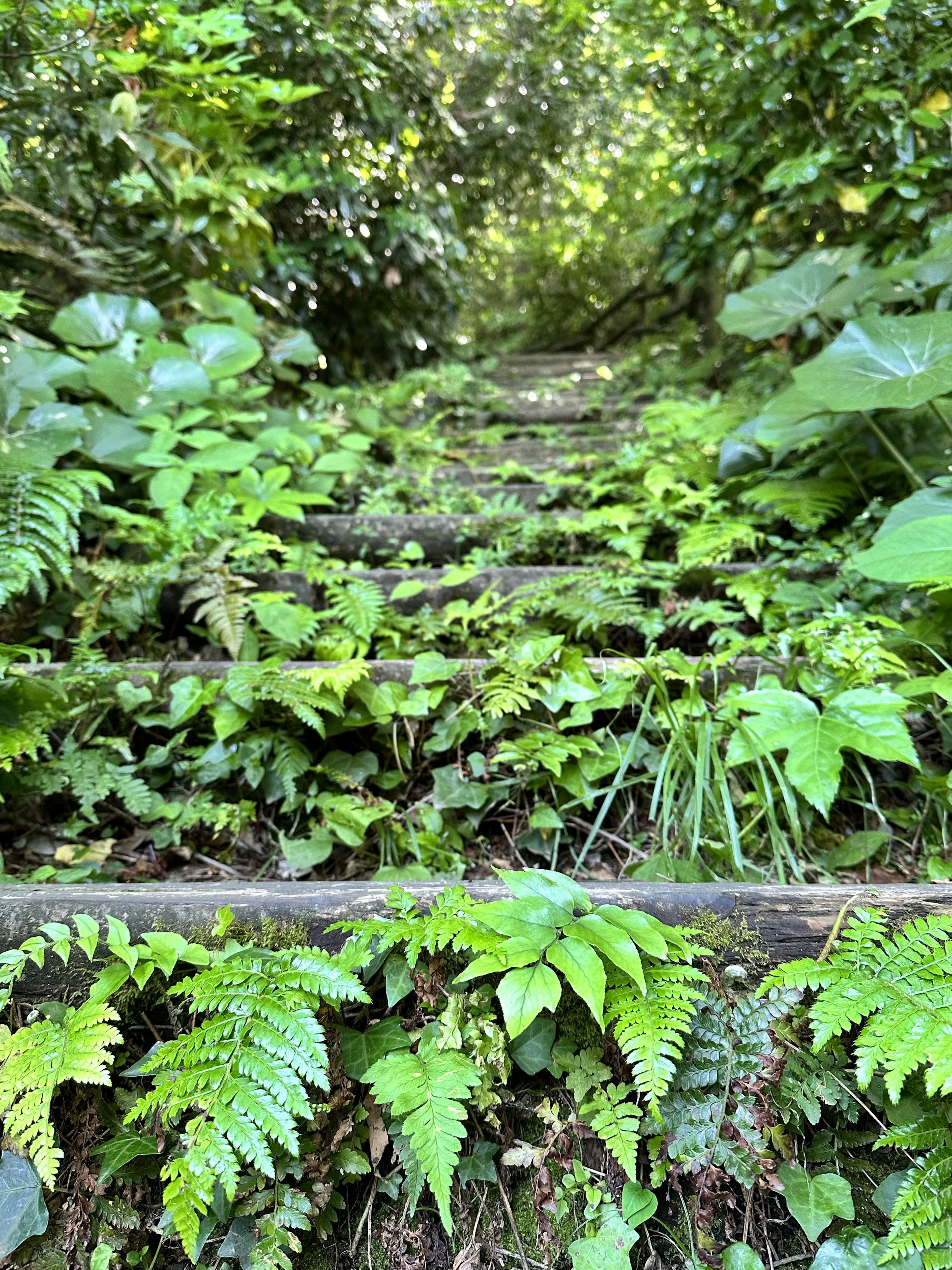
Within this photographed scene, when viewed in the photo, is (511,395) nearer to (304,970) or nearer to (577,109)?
(577,109)

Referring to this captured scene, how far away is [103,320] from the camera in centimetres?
270

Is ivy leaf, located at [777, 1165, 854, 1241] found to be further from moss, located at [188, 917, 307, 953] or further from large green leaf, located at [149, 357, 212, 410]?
large green leaf, located at [149, 357, 212, 410]

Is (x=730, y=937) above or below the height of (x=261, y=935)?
above

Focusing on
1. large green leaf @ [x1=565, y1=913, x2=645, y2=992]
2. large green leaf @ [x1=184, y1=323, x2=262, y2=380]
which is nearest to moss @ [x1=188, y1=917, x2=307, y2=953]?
large green leaf @ [x1=565, y1=913, x2=645, y2=992]

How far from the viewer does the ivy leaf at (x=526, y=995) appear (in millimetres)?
819

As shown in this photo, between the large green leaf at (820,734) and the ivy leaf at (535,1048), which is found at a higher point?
the large green leaf at (820,734)

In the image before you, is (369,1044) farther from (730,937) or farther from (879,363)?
(879,363)

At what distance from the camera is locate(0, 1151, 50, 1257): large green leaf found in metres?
0.84

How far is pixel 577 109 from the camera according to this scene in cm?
725

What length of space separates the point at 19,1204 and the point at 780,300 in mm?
3463

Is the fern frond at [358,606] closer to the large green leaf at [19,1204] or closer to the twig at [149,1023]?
the twig at [149,1023]

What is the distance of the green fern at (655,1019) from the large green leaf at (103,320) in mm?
3010

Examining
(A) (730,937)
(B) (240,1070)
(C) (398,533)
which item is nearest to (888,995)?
(A) (730,937)

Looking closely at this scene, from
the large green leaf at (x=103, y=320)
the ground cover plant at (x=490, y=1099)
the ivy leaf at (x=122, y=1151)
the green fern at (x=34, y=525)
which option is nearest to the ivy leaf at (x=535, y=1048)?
the ground cover plant at (x=490, y=1099)
